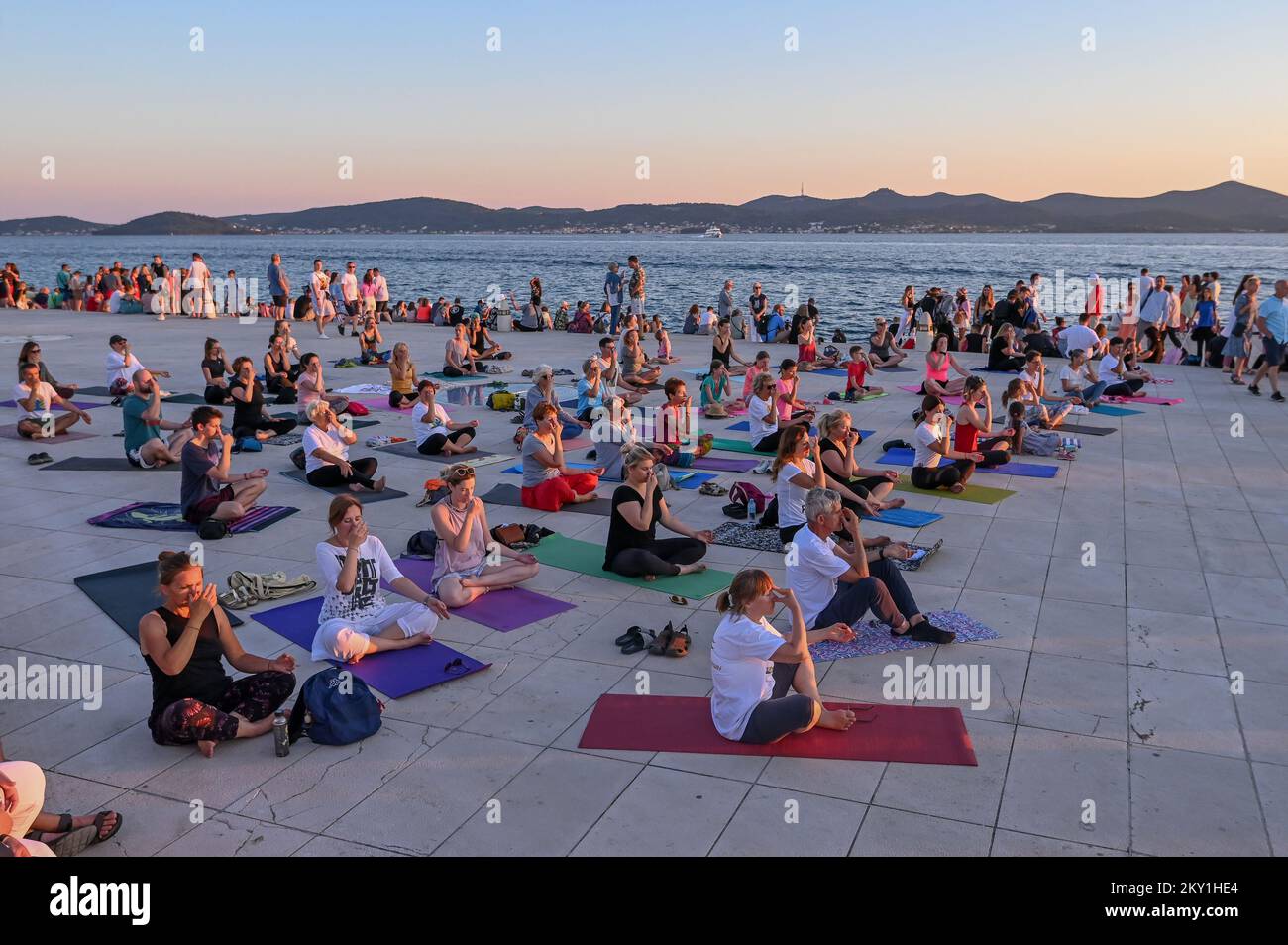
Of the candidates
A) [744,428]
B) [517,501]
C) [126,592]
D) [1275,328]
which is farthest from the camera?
[1275,328]

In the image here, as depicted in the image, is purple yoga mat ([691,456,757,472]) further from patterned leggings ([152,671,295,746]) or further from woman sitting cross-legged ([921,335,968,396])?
patterned leggings ([152,671,295,746])

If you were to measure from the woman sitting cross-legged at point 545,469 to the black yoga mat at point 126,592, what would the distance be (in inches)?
148

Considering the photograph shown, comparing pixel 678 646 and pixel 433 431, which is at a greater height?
pixel 433 431

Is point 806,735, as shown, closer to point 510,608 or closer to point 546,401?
point 510,608

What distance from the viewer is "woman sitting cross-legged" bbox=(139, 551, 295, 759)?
18.1ft

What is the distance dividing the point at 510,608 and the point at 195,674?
261cm

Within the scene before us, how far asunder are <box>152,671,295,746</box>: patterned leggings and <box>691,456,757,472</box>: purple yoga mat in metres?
7.62

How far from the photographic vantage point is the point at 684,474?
1229 cm

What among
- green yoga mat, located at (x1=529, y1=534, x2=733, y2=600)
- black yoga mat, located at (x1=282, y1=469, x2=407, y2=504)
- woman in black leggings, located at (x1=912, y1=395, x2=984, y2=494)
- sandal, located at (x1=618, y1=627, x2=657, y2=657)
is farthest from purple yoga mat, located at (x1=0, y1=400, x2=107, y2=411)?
woman in black leggings, located at (x1=912, y1=395, x2=984, y2=494)

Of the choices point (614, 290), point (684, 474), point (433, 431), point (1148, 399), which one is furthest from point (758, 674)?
point (614, 290)

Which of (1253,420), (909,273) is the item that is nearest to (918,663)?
(1253,420)

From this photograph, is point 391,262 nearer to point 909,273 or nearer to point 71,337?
A: point 909,273
